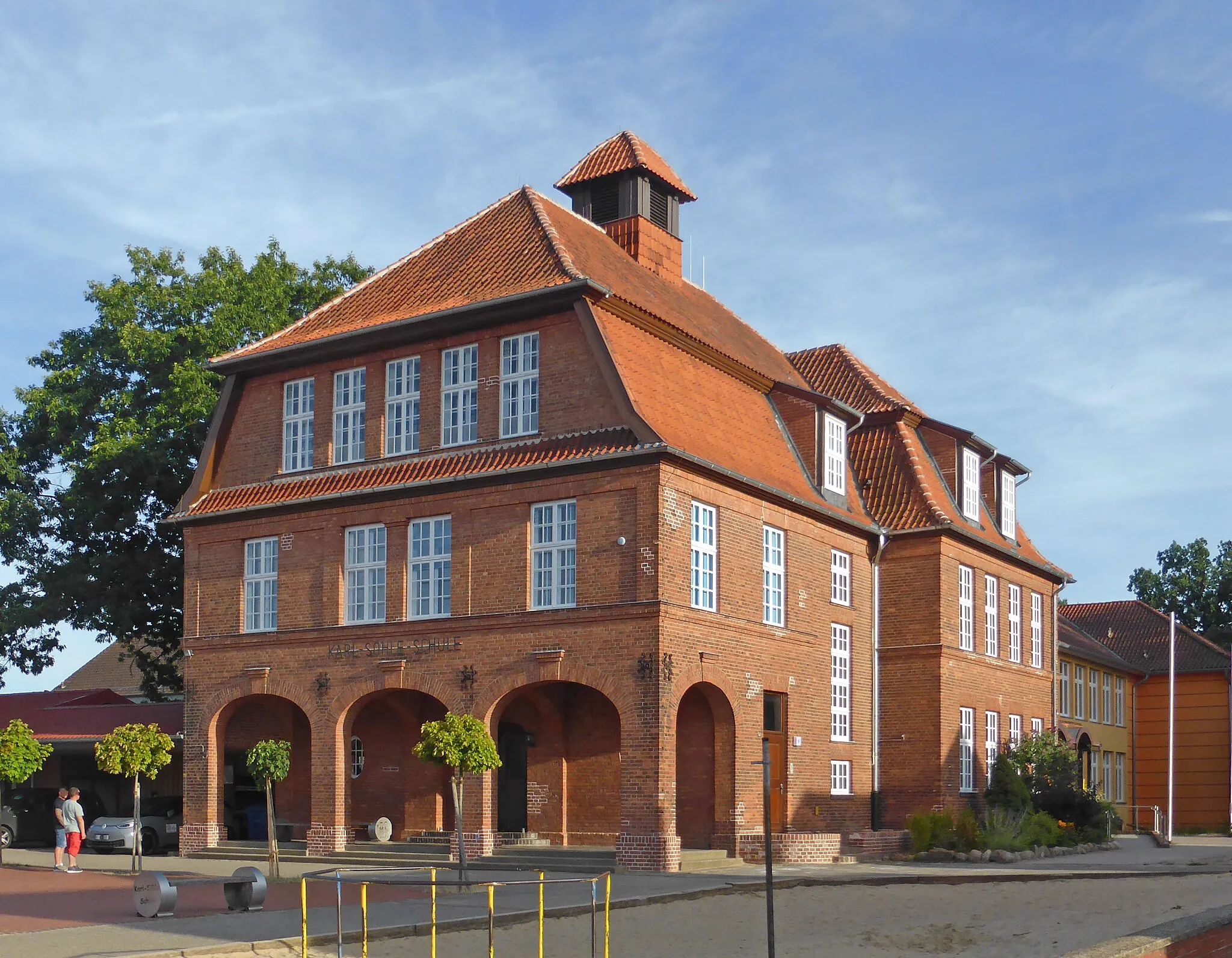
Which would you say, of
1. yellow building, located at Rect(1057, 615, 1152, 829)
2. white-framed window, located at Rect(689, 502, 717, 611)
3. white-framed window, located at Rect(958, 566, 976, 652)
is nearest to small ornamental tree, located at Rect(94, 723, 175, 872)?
white-framed window, located at Rect(689, 502, 717, 611)

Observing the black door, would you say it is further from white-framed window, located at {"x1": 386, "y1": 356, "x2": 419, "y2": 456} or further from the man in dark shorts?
the man in dark shorts

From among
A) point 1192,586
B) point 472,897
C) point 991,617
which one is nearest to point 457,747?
point 472,897

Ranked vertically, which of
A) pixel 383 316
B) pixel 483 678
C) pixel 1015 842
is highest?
pixel 383 316

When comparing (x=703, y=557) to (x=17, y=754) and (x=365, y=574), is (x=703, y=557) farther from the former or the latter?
(x=17, y=754)

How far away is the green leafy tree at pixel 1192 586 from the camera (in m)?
72.2

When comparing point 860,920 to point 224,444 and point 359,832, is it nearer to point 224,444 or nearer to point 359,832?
point 359,832

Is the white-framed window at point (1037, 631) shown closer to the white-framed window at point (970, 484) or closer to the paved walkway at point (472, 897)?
the white-framed window at point (970, 484)

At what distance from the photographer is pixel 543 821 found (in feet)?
92.4

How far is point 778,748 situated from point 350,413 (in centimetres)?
1082

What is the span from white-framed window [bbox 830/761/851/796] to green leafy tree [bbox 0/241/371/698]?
17.9 metres

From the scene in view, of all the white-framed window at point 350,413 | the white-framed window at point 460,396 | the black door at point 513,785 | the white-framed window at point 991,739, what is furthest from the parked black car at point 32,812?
the white-framed window at point 991,739

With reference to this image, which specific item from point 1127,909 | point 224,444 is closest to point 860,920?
point 1127,909

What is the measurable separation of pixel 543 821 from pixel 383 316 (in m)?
10.4

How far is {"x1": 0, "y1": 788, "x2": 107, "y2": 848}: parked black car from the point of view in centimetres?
3641
